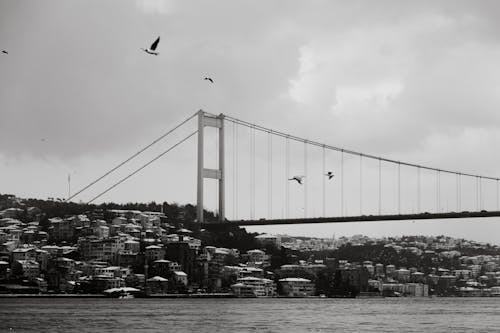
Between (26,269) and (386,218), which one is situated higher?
(386,218)

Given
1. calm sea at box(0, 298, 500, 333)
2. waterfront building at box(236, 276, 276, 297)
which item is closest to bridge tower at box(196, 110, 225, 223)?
calm sea at box(0, 298, 500, 333)

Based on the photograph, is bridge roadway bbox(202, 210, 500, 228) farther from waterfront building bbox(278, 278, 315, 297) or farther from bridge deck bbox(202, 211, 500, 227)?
waterfront building bbox(278, 278, 315, 297)

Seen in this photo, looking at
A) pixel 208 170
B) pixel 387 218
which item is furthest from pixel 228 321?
pixel 208 170

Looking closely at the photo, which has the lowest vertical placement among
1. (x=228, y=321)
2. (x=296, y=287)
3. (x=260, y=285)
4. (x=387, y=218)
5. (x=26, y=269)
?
(x=228, y=321)

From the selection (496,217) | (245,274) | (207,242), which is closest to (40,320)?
(496,217)

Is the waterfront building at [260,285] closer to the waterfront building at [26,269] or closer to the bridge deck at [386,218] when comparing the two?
the waterfront building at [26,269]

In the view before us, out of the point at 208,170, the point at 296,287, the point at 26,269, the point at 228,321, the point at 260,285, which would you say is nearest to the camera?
the point at 228,321

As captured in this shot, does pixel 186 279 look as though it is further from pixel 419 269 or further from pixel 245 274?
pixel 419 269

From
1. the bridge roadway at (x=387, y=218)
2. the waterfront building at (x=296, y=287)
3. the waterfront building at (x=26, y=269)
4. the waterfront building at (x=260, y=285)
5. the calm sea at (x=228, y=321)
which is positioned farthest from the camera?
the waterfront building at (x=296, y=287)

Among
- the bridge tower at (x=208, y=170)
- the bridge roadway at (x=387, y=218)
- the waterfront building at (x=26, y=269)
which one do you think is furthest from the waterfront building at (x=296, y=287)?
the bridge roadway at (x=387, y=218)

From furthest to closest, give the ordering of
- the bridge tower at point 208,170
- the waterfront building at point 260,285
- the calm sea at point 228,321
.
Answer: the waterfront building at point 260,285
the bridge tower at point 208,170
the calm sea at point 228,321

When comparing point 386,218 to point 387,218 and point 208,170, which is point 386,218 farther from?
point 208,170
